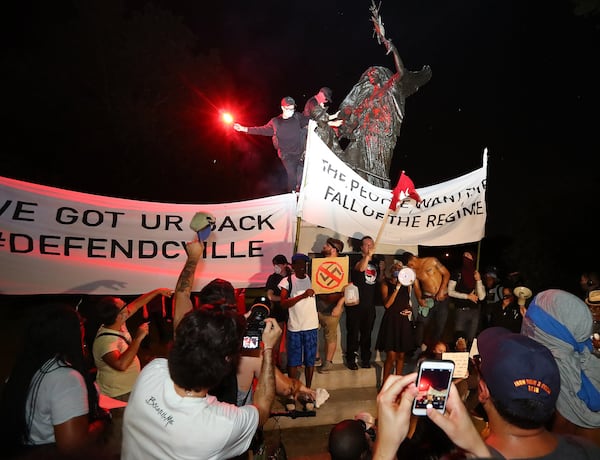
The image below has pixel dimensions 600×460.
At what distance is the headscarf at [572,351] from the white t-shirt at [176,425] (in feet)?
6.40

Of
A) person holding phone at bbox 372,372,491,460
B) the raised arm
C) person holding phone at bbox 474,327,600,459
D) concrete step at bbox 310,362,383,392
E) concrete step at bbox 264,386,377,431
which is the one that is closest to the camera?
person holding phone at bbox 372,372,491,460

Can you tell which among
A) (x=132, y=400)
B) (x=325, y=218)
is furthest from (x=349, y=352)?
(x=132, y=400)

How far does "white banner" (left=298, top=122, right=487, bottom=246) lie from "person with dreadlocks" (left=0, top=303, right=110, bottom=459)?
344 centimetres

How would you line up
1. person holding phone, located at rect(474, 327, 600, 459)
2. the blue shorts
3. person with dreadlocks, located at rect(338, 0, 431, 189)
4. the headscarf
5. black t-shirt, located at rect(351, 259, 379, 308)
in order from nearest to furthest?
person holding phone, located at rect(474, 327, 600, 459), the headscarf, the blue shorts, black t-shirt, located at rect(351, 259, 379, 308), person with dreadlocks, located at rect(338, 0, 431, 189)

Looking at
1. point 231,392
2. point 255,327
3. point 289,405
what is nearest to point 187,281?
point 255,327

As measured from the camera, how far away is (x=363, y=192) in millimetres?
5914

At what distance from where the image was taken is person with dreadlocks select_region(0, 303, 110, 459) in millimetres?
2258

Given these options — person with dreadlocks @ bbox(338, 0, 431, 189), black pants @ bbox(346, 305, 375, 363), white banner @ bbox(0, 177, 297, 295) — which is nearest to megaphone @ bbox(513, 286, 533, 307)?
black pants @ bbox(346, 305, 375, 363)

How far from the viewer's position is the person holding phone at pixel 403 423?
1.50 meters

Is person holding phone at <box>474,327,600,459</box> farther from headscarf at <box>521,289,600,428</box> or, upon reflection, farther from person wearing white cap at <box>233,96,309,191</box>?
person wearing white cap at <box>233,96,309,191</box>

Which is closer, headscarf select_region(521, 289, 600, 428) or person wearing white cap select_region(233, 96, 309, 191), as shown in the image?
headscarf select_region(521, 289, 600, 428)

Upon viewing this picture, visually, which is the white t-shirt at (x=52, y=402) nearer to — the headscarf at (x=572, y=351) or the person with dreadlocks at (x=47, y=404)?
the person with dreadlocks at (x=47, y=404)

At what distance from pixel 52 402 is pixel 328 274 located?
12.6ft

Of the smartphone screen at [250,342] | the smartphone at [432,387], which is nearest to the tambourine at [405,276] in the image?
the smartphone screen at [250,342]
